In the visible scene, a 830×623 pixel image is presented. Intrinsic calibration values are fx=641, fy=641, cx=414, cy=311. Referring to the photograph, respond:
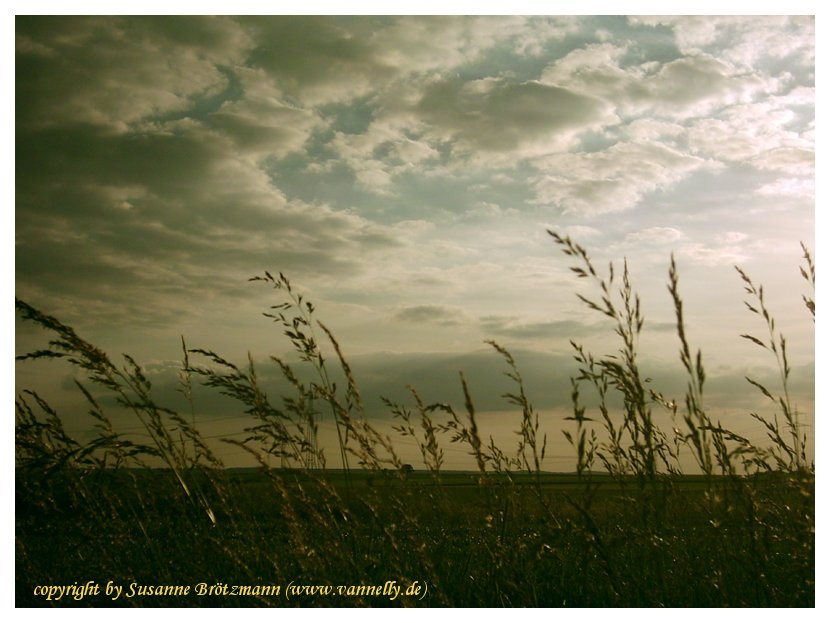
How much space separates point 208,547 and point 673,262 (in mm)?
3341

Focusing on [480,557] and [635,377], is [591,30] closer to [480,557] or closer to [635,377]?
[635,377]

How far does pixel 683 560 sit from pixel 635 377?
1.32m

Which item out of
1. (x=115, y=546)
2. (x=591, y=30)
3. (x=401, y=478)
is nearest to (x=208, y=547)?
(x=115, y=546)

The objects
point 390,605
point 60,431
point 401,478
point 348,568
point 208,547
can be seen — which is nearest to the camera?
point 401,478

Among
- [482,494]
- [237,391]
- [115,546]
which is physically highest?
[237,391]

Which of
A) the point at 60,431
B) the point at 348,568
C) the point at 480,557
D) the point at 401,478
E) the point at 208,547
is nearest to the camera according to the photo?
the point at 401,478

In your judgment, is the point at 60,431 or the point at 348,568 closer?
the point at 348,568

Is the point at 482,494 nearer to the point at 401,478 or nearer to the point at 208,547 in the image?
the point at 401,478

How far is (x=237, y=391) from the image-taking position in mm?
3178

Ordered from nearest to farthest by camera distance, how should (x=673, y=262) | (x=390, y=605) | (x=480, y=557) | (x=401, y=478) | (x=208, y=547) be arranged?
(x=673, y=262), (x=401, y=478), (x=390, y=605), (x=480, y=557), (x=208, y=547)

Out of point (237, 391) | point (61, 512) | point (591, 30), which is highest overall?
point (591, 30)

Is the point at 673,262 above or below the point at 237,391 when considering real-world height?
above
